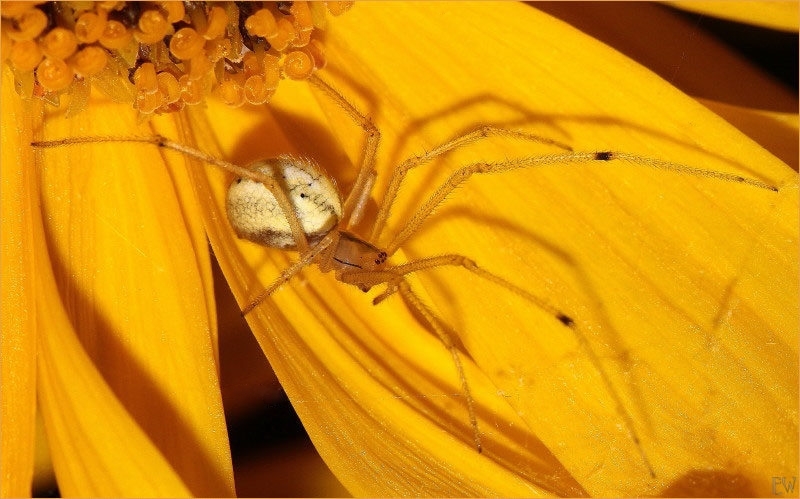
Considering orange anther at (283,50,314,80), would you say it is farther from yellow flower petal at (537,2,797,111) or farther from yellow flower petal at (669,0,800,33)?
yellow flower petal at (669,0,800,33)

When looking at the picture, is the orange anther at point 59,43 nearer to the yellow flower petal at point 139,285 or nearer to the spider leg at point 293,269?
the yellow flower petal at point 139,285

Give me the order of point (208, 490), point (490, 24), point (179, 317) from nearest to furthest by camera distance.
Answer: point (208, 490)
point (179, 317)
point (490, 24)

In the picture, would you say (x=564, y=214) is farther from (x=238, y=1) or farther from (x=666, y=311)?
(x=238, y=1)

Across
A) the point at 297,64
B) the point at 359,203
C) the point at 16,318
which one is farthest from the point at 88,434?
the point at 359,203

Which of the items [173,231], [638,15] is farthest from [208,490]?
[638,15]

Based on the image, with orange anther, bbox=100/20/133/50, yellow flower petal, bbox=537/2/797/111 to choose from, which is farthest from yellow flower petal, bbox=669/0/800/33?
orange anther, bbox=100/20/133/50

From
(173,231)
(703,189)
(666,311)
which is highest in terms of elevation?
(173,231)

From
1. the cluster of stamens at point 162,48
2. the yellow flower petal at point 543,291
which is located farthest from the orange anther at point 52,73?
the yellow flower petal at point 543,291
